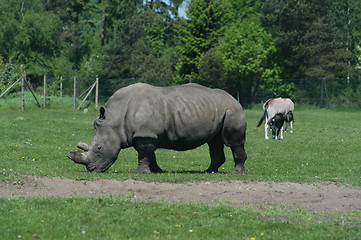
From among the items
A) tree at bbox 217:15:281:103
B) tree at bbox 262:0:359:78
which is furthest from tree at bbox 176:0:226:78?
tree at bbox 262:0:359:78

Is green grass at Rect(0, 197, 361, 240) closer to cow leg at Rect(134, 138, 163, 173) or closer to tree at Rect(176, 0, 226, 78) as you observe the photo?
cow leg at Rect(134, 138, 163, 173)

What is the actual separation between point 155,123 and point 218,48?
5544 cm

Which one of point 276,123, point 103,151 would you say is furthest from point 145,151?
point 276,123

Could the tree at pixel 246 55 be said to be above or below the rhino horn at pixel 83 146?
above

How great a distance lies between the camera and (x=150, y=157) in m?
16.5

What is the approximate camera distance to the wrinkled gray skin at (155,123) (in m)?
16.3

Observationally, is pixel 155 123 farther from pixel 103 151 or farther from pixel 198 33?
pixel 198 33

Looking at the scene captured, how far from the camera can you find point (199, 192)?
13648mm

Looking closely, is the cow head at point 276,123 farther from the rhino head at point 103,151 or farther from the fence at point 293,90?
the fence at point 293,90

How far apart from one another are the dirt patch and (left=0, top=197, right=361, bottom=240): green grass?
80cm

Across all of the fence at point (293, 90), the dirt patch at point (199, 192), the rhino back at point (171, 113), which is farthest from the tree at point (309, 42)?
the dirt patch at point (199, 192)

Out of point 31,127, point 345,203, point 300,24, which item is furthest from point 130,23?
point 345,203

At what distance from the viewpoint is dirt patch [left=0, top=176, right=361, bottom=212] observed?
42.8 feet

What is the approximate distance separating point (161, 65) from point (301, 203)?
59.7 m
